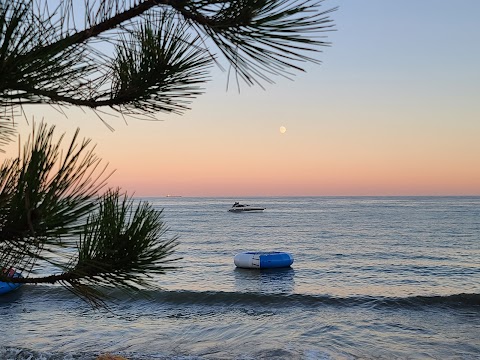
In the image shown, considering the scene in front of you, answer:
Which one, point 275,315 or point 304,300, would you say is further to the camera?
point 304,300

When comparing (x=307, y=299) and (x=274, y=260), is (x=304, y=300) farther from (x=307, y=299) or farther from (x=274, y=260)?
(x=274, y=260)

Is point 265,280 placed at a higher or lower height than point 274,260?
lower

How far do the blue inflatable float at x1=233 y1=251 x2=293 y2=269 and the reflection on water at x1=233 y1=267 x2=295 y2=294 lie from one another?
10.5 inches

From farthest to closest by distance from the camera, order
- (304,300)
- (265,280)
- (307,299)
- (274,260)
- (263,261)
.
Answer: (274,260), (263,261), (265,280), (307,299), (304,300)

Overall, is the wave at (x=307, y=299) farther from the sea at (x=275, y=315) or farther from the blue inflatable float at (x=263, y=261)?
the blue inflatable float at (x=263, y=261)

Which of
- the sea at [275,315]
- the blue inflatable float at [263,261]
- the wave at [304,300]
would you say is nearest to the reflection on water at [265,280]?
the sea at [275,315]

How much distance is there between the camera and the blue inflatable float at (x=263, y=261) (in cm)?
2869

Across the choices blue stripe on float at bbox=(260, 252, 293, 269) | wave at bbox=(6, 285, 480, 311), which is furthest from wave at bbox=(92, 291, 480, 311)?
blue stripe on float at bbox=(260, 252, 293, 269)

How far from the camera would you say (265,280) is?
2594 cm

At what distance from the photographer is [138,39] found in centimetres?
231

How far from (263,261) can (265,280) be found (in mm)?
2833

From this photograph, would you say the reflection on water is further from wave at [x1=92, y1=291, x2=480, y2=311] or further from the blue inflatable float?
wave at [x1=92, y1=291, x2=480, y2=311]

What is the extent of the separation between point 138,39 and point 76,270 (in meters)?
1.09

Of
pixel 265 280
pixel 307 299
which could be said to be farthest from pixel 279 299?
pixel 265 280
